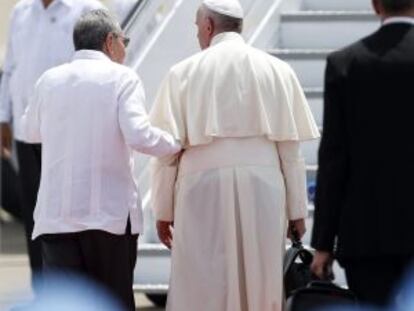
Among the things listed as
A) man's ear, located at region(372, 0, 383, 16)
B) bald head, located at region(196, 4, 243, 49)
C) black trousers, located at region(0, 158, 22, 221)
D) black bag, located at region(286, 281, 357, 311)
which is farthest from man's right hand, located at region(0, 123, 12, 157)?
black trousers, located at region(0, 158, 22, 221)

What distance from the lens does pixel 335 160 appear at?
5840 millimetres

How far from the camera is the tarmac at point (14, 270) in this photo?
32.8ft

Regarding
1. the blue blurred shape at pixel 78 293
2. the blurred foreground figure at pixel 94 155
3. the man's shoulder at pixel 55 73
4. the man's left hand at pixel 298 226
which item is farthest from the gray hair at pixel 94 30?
the man's left hand at pixel 298 226

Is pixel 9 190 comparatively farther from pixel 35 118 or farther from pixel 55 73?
pixel 55 73

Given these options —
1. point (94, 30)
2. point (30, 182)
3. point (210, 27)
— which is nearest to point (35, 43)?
point (30, 182)

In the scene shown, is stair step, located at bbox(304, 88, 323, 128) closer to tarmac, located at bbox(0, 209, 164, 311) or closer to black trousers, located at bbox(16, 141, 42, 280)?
tarmac, located at bbox(0, 209, 164, 311)

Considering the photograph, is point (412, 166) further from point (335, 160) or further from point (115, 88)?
point (115, 88)

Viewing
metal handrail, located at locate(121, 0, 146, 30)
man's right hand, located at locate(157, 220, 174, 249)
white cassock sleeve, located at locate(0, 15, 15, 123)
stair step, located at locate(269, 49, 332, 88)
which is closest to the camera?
man's right hand, located at locate(157, 220, 174, 249)

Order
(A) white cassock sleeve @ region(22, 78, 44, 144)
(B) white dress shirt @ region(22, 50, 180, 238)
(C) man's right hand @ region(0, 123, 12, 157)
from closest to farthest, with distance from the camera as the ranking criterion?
(B) white dress shirt @ region(22, 50, 180, 238), (A) white cassock sleeve @ region(22, 78, 44, 144), (C) man's right hand @ region(0, 123, 12, 157)

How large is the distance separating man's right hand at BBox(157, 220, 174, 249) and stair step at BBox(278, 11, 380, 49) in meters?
2.81

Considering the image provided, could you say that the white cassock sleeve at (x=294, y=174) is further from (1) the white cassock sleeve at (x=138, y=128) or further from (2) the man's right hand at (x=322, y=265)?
(2) the man's right hand at (x=322, y=265)

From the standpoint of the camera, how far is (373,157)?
5801 mm

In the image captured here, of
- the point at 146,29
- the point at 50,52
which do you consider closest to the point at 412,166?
the point at 50,52

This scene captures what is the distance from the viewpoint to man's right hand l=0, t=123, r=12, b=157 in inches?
345
